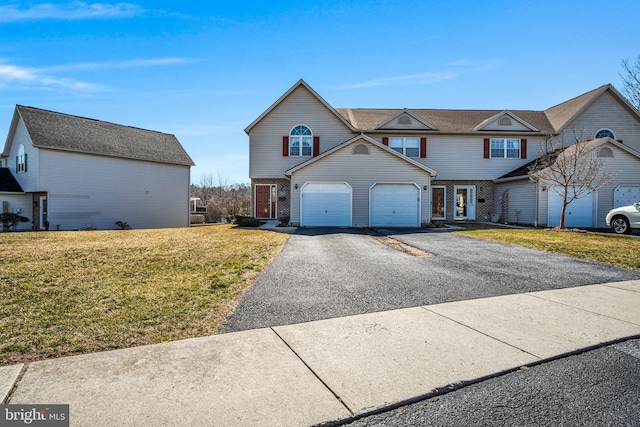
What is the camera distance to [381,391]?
304 cm

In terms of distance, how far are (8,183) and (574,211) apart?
36.4 m

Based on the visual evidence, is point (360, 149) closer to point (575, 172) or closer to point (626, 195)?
point (575, 172)

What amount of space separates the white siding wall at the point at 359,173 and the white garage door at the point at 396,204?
354 millimetres

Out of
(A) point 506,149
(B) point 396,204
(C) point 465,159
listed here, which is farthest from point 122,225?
(A) point 506,149

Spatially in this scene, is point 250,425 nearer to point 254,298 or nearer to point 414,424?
point 414,424

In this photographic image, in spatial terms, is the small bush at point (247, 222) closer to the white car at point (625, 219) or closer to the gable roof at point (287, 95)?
the gable roof at point (287, 95)

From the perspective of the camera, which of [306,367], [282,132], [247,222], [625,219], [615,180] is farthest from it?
[282,132]

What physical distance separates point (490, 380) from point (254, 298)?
12.0 feet

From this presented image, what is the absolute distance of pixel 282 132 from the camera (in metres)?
23.2

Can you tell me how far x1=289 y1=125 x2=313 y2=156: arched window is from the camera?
76.3 feet

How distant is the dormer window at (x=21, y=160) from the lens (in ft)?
80.1

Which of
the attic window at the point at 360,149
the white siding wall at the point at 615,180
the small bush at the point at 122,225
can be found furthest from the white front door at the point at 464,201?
the small bush at the point at 122,225

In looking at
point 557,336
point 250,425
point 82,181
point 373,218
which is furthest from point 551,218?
point 82,181

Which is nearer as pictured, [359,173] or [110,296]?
[110,296]
